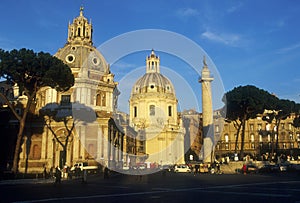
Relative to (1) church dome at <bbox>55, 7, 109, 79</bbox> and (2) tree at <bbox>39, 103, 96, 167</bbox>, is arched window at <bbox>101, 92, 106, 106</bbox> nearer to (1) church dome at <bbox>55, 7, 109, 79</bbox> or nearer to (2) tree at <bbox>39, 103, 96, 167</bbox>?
(1) church dome at <bbox>55, 7, 109, 79</bbox>

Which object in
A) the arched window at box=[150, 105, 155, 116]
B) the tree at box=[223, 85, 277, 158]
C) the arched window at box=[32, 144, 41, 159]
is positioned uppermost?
the arched window at box=[150, 105, 155, 116]

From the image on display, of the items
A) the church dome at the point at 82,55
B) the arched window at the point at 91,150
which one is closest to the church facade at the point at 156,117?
the church dome at the point at 82,55

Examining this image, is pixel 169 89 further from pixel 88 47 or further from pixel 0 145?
pixel 0 145

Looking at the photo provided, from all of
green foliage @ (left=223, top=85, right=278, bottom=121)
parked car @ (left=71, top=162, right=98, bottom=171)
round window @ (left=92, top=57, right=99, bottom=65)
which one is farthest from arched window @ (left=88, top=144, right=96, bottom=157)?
green foliage @ (left=223, top=85, right=278, bottom=121)

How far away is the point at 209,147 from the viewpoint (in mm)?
54531

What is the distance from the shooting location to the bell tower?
5695 centimetres

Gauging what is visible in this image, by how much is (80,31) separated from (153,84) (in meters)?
28.0

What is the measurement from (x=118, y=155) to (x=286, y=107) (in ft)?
84.0

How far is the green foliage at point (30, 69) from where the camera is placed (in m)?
29.1

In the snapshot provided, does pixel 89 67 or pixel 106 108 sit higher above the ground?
pixel 89 67

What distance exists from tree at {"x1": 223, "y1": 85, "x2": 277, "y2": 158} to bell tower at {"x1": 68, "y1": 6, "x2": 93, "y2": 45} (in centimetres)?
2525

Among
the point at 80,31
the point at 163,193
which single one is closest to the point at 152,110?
the point at 80,31

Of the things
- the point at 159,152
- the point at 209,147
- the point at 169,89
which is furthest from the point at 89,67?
the point at 169,89

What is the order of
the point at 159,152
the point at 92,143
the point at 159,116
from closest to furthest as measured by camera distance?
the point at 92,143 < the point at 159,152 < the point at 159,116
